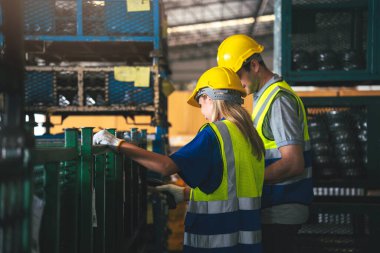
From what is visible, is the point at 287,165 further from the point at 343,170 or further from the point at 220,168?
the point at 343,170

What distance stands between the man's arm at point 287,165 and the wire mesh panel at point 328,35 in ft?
6.05

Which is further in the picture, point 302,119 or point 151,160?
point 302,119

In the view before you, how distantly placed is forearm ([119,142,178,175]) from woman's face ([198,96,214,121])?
41cm

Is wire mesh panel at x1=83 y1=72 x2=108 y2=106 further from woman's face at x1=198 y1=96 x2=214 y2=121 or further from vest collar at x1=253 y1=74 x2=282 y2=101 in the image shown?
woman's face at x1=198 y1=96 x2=214 y2=121

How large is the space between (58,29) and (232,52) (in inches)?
88.6

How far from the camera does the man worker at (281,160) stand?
2.66 metres

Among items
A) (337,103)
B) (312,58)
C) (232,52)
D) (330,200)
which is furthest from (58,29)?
(330,200)

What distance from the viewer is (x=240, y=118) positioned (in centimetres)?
230

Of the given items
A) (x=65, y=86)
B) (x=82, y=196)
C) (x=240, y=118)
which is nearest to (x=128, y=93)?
(x=65, y=86)

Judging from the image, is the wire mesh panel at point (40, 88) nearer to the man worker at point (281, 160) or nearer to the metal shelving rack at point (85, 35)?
the metal shelving rack at point (85, 35)

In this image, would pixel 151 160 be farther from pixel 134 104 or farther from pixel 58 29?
pixel 58 29

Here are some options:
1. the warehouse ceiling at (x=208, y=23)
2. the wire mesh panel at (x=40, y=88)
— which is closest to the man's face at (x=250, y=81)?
the wire mesh panel at (x=40, y=88)

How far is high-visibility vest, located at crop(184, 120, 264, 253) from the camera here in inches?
88.4

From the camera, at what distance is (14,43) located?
3.29ft
